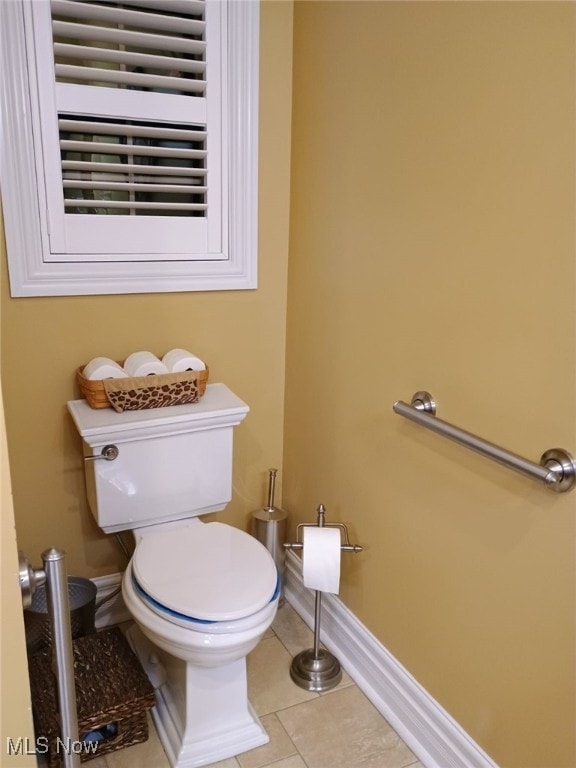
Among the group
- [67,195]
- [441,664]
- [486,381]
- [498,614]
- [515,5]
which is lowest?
[441,664]

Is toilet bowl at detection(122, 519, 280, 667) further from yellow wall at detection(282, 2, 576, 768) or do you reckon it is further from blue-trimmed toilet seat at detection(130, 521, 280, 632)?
yellow wall at detection(282, 2, 576, 768)

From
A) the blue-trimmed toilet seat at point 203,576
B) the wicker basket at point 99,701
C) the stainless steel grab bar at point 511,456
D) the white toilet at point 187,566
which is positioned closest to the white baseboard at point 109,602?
the white toilet at point 187,566

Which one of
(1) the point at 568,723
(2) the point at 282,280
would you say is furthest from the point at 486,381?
(2) the point at 282,280

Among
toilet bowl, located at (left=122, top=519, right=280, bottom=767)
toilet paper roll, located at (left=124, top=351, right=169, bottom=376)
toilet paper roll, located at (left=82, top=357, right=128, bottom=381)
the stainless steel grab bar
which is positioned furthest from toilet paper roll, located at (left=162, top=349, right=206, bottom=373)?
the stainless steel grab bar

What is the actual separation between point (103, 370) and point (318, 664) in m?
1.06

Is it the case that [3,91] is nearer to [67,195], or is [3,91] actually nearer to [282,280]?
[67,195]

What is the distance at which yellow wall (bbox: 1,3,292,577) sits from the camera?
75.2 inches

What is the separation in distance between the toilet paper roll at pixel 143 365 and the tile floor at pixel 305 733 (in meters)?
0.93

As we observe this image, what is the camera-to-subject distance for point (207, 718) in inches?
67.8

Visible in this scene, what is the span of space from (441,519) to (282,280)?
3.25 ft

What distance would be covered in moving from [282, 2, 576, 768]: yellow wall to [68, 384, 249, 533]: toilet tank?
0.33 metres

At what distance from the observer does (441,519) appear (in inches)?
61.4

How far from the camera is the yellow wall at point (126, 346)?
1.91 metres

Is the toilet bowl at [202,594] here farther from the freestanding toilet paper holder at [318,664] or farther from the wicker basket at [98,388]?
the wicker basket at [98,388]
